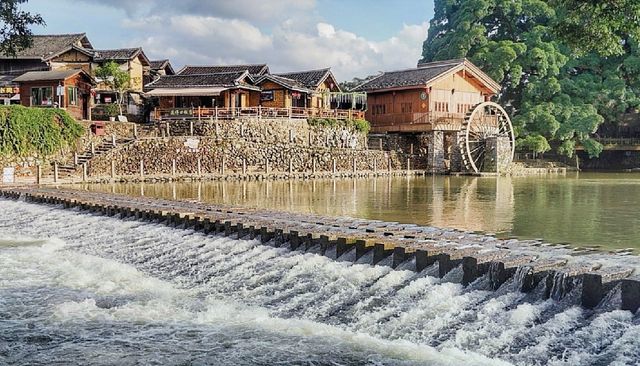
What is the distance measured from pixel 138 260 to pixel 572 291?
8.20 m

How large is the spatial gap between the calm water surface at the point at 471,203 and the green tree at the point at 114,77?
1513 centimetres

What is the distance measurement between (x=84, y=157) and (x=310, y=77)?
799 inches

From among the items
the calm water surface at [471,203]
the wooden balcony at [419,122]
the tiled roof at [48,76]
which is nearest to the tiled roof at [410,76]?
the wooden balcony at [419,122]

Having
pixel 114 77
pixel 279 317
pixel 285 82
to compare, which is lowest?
pixel 279 317

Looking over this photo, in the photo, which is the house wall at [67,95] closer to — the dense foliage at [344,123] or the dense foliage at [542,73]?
the dense foliage at [344,123]

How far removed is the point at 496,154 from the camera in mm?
42812

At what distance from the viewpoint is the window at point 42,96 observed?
130 ft

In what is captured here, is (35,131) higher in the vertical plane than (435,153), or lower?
higher

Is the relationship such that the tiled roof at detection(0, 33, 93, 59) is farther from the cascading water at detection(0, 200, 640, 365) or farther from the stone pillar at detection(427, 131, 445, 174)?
the cascading water at detection(0, 200, 640, 365)

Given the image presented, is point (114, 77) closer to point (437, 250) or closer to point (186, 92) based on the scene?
point (186, 92)

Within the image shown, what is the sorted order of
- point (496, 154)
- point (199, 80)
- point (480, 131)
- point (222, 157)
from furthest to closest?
point (480, 131) → point (199, 80) → point (496, 154) → point (222, 157)

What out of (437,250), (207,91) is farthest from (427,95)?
(437,250)

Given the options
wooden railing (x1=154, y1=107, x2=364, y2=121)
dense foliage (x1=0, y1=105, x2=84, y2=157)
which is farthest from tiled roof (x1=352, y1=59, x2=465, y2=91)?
dense foliage (x1=0, y1=105, x2=84, y2=157)

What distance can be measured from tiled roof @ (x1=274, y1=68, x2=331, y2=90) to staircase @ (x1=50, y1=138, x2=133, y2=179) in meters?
16.0
